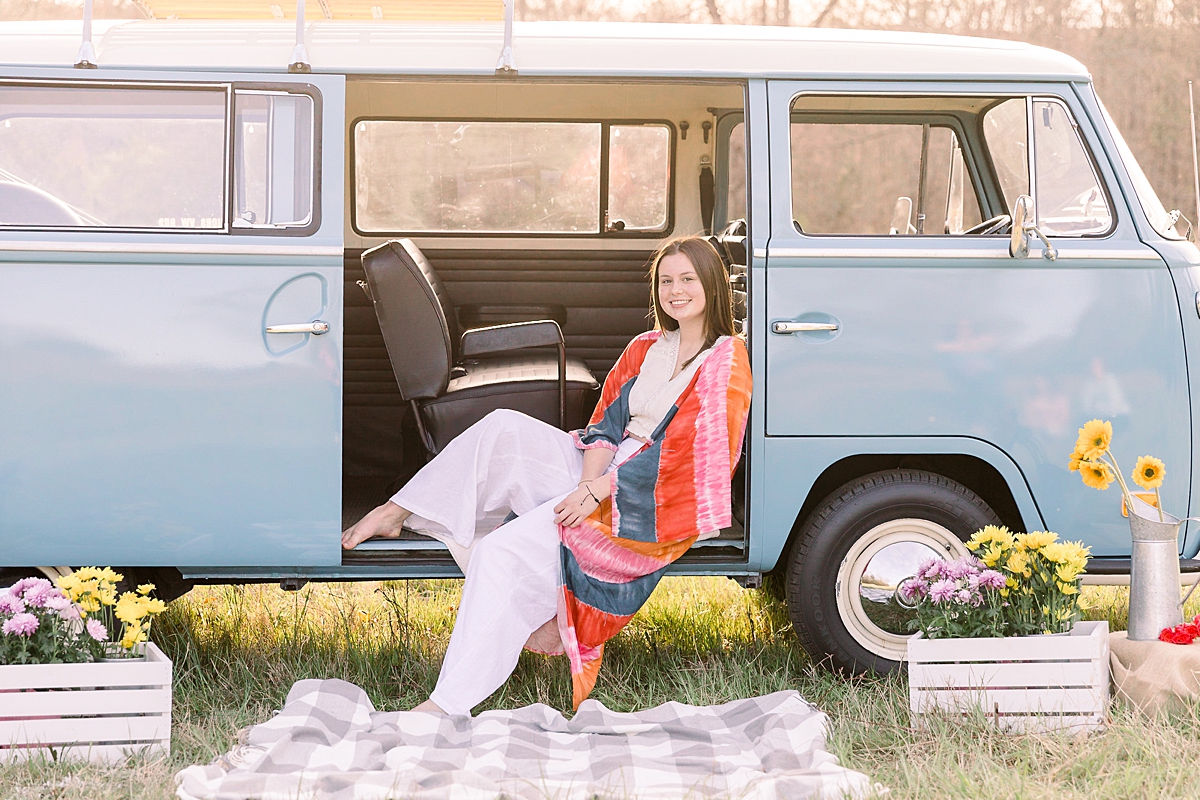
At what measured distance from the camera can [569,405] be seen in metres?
4.36

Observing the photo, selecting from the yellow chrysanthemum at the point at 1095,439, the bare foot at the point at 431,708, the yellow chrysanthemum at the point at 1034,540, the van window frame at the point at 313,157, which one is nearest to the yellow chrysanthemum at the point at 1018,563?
the yellow chrysanthemum at the point at 1034,540

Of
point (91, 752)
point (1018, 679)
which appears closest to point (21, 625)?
point (91, 752)

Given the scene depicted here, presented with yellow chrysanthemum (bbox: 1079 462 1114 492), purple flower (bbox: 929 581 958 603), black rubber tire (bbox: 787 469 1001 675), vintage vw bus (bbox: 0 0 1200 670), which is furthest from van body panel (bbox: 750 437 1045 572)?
purple flower (bbox: 929 581 958 603)

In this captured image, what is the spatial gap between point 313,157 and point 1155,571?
300cm

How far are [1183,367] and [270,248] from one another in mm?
3013

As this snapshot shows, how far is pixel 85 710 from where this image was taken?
3111 millimetres

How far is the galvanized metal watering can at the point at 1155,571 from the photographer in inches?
136

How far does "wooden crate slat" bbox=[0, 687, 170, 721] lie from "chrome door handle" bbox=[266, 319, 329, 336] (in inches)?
44.7

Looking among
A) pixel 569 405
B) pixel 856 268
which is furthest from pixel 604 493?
pixel 856 268

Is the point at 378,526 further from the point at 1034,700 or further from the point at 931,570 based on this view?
the point at 1034,700

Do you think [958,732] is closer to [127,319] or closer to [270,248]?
[270,248]

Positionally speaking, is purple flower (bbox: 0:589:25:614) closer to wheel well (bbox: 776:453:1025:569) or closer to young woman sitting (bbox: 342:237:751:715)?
young woman sitting (bbox: 342:237:751:715)

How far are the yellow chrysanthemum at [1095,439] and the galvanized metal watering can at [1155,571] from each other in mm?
254

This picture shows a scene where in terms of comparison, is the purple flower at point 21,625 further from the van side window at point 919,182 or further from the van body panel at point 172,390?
the van side window at point 919,182
